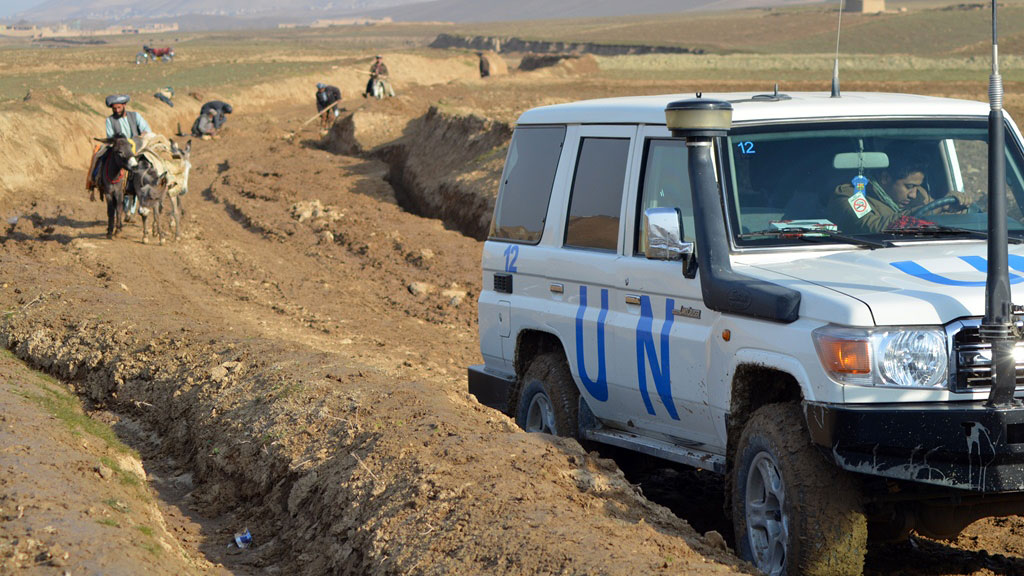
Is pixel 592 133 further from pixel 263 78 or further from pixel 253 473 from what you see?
pixel 263 78

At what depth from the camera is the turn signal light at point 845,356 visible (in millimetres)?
4695

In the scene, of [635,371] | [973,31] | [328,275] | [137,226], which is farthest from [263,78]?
[973,31]

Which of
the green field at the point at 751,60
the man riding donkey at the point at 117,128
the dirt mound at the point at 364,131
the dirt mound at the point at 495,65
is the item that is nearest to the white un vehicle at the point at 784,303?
the man riding donkey at the point at 117,128

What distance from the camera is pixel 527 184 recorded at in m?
7.67

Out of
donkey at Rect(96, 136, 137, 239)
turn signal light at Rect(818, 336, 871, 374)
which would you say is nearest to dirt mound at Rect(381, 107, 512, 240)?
donkey at Rect(96, 136, 137, 239)

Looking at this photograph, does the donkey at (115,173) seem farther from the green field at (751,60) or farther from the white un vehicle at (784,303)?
the green field at (751,60)

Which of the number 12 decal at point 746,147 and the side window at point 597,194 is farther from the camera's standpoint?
the side window at point 597,194

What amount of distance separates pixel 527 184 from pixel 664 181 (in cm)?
149

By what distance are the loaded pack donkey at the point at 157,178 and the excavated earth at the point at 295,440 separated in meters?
0.56

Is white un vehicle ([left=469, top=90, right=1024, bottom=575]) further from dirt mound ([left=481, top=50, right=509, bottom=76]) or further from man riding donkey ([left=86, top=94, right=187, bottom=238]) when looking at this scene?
dirt mound ([left=481, top=50, right=509, bottom=76])

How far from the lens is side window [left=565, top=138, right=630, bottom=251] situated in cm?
665

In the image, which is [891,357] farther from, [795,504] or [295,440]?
[295,440]

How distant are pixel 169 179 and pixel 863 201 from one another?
15.8 meters

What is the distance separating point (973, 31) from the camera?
372ft
